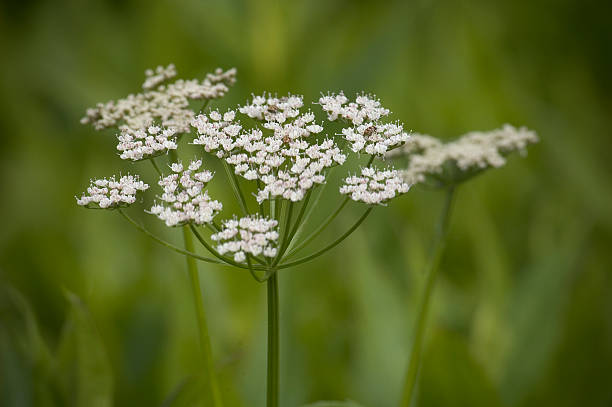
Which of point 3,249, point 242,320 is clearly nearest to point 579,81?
point 242,320

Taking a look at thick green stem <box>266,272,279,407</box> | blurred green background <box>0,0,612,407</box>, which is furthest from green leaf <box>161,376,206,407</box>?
thick green stem <box>266,272,279,407</box>

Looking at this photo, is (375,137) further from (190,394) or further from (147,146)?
(190,394)

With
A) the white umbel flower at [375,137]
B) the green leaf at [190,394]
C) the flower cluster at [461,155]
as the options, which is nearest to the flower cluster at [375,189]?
the white umbel flower at [375,137]

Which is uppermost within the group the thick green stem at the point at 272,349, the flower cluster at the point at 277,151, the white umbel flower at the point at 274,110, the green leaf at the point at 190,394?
the white umbel flower at the point at 274,110

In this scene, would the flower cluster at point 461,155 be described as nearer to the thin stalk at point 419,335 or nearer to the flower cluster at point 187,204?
the thin stalk at point 419,335

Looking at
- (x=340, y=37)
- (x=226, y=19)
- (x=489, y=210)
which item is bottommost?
(x=489, y=210)

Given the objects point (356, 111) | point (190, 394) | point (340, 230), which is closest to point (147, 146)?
point (356, 111)

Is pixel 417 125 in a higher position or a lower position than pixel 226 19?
lower

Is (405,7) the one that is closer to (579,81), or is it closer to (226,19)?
(226,19)
